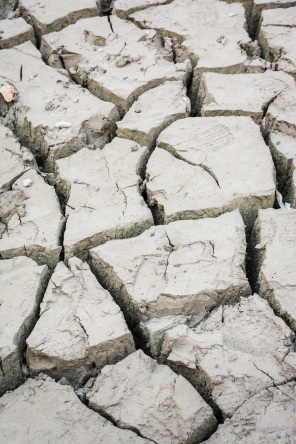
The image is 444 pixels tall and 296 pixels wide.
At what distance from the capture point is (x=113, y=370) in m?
1.85

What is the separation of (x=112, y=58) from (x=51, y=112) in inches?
26.7

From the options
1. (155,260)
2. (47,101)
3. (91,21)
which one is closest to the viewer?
(155,260)

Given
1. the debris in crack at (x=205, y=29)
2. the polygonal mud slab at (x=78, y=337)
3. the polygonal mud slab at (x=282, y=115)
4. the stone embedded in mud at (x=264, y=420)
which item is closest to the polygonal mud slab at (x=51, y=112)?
the debris in crack at (x=205, y=29)

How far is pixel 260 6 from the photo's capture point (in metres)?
3.62

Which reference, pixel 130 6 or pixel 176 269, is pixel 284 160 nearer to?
pixel 176 269

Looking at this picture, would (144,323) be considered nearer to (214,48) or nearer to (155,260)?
(155,260)

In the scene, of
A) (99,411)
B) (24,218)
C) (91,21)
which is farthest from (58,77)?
(99,411)

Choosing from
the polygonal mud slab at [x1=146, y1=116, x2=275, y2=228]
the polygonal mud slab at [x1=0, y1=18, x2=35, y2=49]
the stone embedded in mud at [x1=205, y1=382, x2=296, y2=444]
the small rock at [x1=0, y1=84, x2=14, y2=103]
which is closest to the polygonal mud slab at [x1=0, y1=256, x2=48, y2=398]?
the polygonal mud slab at [x1=146, y1=116, x2=275, y2=228]

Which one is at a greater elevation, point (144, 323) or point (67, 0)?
point (67, 0)

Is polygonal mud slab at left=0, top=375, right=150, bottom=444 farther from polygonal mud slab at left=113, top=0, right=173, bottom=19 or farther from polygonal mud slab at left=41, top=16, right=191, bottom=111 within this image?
polygonal mud slab at left=113, top=0, right=173, bottom=19

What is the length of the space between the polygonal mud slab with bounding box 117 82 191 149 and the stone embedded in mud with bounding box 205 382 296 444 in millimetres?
1561

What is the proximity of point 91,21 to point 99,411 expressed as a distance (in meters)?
2.92

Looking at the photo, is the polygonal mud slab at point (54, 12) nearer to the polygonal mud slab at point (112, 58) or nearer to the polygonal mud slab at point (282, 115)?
the polygonal mud slab at point (112, 58)

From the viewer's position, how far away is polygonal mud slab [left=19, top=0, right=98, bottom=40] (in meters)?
3.61
